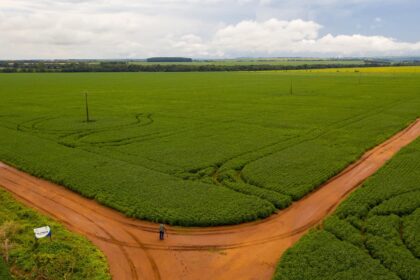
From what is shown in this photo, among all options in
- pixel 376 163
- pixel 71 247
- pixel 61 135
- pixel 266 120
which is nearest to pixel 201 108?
pixel 266 120

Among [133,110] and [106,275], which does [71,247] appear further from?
[133,110]

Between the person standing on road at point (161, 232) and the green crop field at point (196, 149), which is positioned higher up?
the green crop field at point (196, 149)

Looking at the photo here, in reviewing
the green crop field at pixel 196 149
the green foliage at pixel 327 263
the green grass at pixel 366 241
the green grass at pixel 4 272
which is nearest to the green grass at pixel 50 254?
the green grass at pixel 4 272

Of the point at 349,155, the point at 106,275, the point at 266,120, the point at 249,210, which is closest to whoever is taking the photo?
the point at 106,275

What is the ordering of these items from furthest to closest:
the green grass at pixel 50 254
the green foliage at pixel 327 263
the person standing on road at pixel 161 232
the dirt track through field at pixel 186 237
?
the person standing on road at pixel 161 232
the dirt track through field at pixel 186 237
the green grass at pixel 50 254
the green foliage at pixel 327 263

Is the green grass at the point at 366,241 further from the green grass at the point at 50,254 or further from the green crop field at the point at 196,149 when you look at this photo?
the green grass at the point at 50,254

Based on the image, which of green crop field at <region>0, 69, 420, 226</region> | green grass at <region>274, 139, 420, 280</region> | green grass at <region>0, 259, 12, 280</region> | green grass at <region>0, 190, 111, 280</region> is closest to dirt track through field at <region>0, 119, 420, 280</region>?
green grass at <region>0, 190, 111, 280</region>
